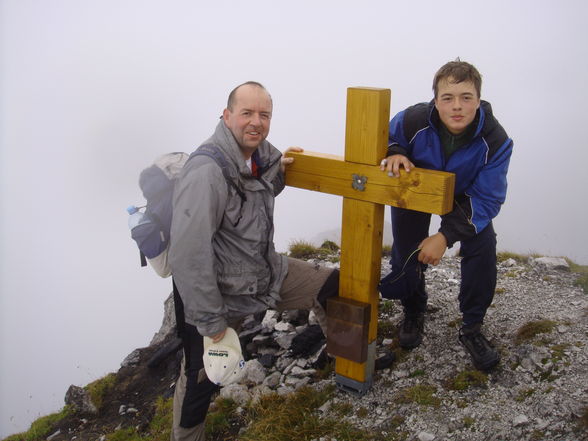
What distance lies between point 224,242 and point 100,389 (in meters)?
4.71

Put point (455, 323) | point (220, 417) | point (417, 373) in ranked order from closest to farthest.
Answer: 1. point (417, 373)
2. point (220, 417)
3. point (455, 323)

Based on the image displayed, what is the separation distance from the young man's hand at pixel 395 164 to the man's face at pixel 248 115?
43.3 inches

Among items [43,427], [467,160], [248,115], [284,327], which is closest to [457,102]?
[467,160]

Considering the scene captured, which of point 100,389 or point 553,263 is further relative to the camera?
point 553,263

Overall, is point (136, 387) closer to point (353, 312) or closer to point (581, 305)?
point (353, 312)

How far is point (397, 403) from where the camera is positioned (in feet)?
17.1

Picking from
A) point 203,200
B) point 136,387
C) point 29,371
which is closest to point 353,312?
point 203,200

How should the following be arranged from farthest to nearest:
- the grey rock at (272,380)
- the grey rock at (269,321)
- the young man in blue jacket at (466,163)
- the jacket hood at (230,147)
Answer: the grey rock at (269,321), the grey rock at (272,380), the young man in blue jacket at (466,163), the jacket hood at (230,147)

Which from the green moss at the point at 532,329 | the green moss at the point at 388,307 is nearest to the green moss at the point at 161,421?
the green moss at the point at 388,307

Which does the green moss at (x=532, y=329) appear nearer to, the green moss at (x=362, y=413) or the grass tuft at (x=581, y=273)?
the grass tuft at (x=581, y=273)

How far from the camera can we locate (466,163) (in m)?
4.82

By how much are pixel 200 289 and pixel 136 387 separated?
442 centimetres

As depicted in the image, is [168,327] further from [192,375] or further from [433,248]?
[433,248]

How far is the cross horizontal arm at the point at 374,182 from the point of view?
4.38 m
